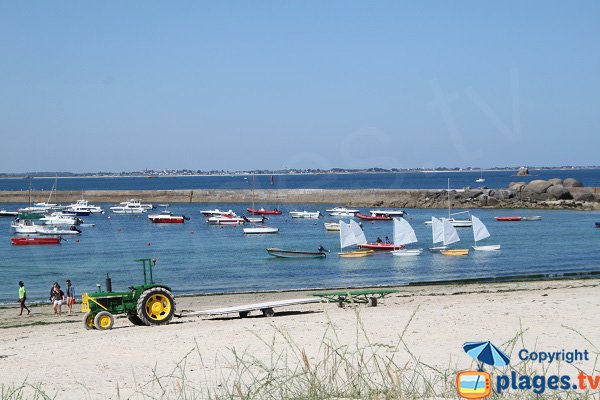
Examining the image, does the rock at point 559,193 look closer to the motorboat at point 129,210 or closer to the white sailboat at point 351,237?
the white sailboat at point 351,237

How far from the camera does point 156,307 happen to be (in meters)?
18.9

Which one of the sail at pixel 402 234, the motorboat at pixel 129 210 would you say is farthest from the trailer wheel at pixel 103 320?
the motorboat at pixel 129 210

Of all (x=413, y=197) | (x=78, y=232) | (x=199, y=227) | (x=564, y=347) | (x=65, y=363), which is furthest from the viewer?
(x=413, y=197)

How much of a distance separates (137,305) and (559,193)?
8832 centimetres

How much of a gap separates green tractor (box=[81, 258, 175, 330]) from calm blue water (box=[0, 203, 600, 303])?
54.2 feet

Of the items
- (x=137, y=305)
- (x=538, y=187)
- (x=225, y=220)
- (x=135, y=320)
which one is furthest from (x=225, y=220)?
(x=137, y=305)

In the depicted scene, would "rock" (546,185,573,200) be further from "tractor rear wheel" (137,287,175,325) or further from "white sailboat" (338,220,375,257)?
"tractor rear wheel" (137,287,175,325)

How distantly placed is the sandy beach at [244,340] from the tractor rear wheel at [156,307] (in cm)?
31

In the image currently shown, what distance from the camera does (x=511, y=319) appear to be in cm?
1722

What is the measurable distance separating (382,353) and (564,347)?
10.3 ft

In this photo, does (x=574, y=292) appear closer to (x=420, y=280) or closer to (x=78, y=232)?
(x=420, y=280)

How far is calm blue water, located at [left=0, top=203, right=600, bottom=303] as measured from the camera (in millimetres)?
39344

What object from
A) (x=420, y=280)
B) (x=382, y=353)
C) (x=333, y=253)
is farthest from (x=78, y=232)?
(x=382, y=353)

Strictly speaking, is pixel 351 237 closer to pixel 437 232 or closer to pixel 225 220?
pixel 437 232
